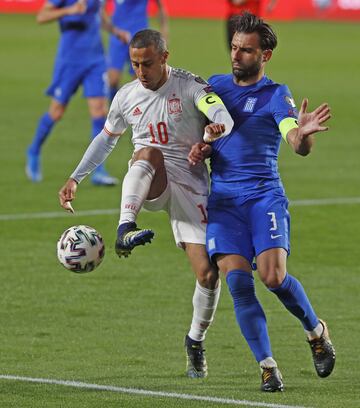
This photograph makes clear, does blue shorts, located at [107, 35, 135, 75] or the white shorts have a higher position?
the white shorts

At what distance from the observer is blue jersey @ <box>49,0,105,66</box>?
1755 centimetres

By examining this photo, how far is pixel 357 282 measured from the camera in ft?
41.0

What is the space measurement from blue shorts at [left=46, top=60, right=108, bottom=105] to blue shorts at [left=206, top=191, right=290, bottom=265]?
8605 millimetres

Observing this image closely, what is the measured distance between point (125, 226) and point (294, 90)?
62.3 feet

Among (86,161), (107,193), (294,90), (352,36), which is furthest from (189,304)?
(352,36)

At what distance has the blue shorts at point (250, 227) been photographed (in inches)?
344

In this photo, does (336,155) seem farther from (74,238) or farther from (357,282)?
(74,238)

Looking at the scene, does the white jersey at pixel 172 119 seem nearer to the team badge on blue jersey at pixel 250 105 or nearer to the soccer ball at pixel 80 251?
the team badge on blue jersey at pixel 250 105

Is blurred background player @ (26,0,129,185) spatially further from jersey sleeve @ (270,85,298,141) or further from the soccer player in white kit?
jersey sleeve @ (270,85,298,141)

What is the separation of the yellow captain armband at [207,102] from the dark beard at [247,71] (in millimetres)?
192

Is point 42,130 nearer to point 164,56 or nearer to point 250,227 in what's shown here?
point 164,56

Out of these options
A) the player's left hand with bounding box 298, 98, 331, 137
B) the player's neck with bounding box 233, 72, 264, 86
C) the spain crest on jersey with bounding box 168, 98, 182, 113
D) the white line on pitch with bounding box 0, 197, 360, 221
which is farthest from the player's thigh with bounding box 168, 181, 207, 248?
the white line on pitch with bounding box 0, 197, 360, 221

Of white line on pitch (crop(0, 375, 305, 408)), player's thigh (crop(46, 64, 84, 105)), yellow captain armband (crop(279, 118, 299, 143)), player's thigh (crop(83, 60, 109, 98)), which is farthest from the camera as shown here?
player's thigh (crop(46, 64, 84, 105))

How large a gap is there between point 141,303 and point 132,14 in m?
10.5
